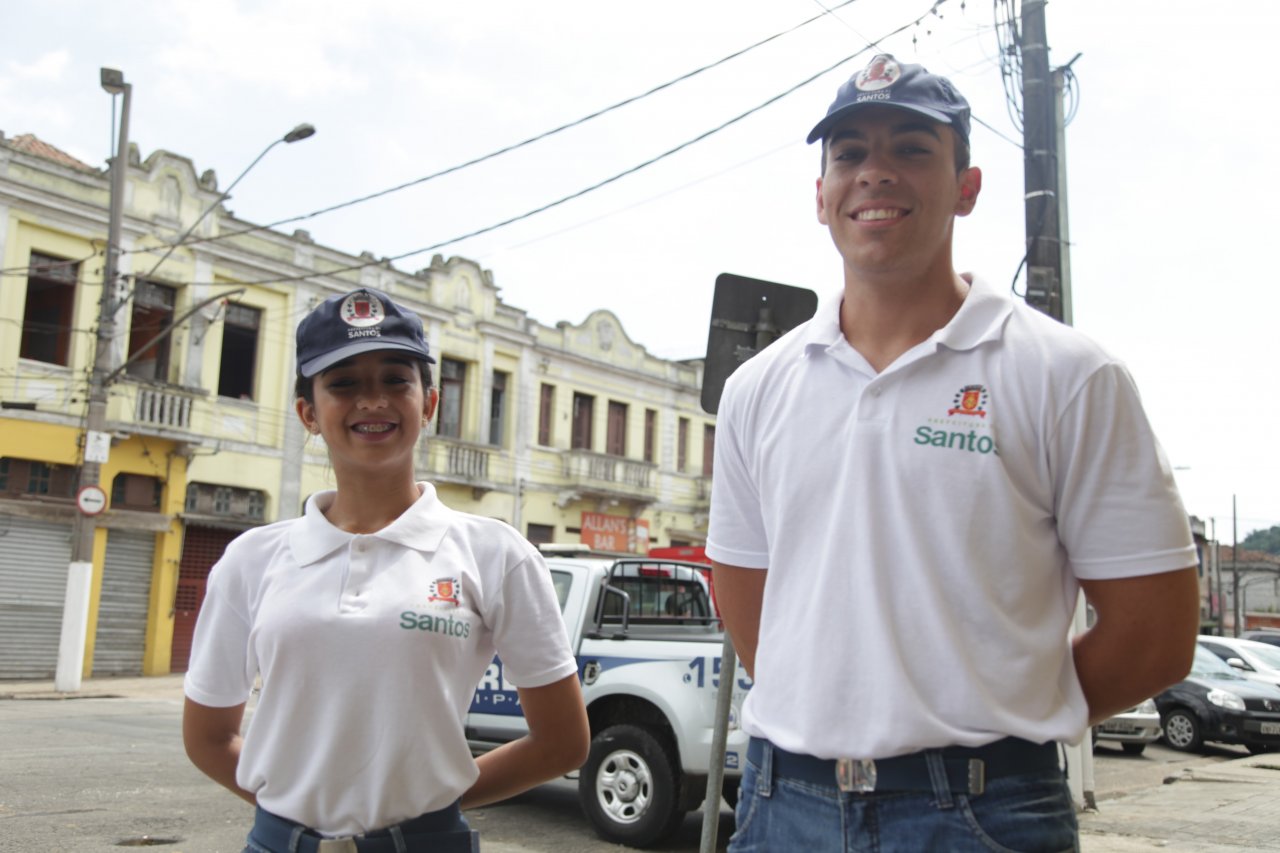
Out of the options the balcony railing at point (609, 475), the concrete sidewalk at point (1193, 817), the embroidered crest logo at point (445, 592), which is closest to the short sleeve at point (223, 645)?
the embroidered crest logo at point (445, 592)

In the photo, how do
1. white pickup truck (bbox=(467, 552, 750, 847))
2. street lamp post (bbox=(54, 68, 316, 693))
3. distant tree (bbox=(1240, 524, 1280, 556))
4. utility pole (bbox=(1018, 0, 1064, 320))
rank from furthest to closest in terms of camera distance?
distant tree (bbox=(1240, 524, 1280, 556))
street lamp post (bbox=(54, 68, 316, 693))
utility pole (bbox=(1018, 0, 1064, 320))
white pickup truck (bbox=(467, 552, 750, 847))

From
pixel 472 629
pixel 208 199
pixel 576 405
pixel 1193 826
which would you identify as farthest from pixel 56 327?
pixel 472 629

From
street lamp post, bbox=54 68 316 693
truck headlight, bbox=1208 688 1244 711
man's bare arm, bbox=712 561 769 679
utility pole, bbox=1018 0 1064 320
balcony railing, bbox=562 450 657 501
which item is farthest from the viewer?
balcony railing, bbox=562 450 657 501

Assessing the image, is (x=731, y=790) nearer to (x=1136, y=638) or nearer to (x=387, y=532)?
(x=387, y=532)

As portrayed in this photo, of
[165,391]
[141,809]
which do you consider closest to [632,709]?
[141,809]

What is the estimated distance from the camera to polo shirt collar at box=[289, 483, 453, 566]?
8.20ft

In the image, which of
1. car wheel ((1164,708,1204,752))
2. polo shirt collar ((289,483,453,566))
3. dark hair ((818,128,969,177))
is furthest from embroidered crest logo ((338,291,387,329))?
car wheel ((1164,708,1204,752))

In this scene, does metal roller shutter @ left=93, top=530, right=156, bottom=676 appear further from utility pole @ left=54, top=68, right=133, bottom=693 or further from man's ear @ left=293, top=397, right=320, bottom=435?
man's ear @ left=293, top=397, right=320, bottom=435

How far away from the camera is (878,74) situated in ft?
7.41

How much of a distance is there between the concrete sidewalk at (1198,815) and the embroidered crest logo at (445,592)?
5.83 m

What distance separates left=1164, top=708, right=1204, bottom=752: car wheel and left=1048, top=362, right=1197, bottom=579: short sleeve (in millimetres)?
16721

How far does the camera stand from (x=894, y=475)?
2.02 m

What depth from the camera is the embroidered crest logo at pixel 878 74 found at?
2234mm

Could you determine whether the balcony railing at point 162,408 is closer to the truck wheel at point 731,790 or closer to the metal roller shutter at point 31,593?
the metal roller shutter at point 31,593
